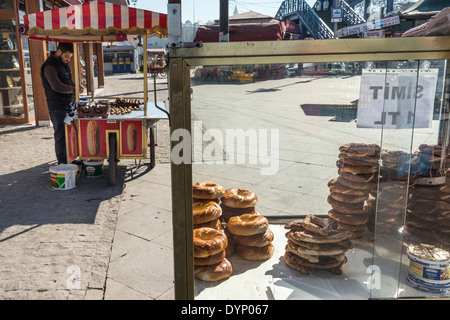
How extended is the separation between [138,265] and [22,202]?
2595 mm

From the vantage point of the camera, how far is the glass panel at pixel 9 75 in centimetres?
1068

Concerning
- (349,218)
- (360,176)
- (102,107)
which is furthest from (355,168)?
(102,107)

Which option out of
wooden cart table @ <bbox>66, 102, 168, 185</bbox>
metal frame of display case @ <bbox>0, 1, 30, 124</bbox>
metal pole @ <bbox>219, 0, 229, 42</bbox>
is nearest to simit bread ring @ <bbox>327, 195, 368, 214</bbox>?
metal pole @ <bbox>219, 0, 229, 42</bbox>

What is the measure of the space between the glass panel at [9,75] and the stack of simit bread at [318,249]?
1082 centimetres

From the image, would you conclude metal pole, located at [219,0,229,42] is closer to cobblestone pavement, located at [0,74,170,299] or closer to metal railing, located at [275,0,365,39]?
metal railing, located at [275,0,365,39]

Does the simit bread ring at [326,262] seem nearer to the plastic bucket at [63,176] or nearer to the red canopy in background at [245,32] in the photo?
the red canopy in background at [245,32]

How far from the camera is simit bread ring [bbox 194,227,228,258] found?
7.44 ft

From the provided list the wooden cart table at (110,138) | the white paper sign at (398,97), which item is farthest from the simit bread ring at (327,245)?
the wooden cart table at (110,138)

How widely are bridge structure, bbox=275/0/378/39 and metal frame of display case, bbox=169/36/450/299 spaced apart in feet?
0.32

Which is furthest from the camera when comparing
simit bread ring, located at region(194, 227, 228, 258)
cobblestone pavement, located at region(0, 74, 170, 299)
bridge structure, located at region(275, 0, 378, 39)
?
cobblestone pavement, located at region(0, 74, 170, 299)

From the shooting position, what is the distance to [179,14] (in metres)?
1.79

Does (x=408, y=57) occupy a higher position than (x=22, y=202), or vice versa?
(x=408, y=57)

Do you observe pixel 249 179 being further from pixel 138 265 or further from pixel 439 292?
pixel 138 265

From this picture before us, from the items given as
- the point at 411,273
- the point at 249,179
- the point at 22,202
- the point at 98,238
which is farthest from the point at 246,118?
the point at 22,202
